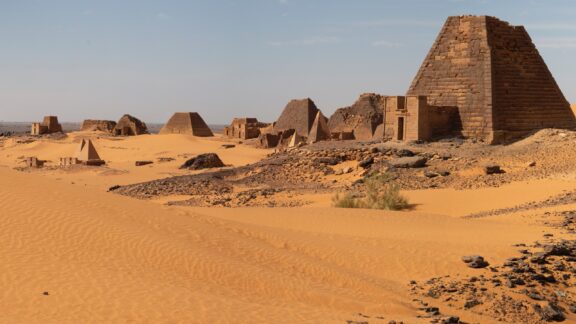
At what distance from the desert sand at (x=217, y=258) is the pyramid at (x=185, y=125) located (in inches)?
1378

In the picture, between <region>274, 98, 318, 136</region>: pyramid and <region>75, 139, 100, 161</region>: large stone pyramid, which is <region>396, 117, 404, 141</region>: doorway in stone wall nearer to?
<region>75, 139, 100, 161</region>: large stone pyramid

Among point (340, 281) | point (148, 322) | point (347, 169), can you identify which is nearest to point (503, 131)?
point (347, 169)

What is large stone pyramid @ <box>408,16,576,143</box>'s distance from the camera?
22250mm

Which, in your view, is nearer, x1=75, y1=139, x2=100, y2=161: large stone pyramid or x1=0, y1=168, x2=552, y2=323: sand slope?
x1=0, y1=168, x2=552, y2=323: sand slope

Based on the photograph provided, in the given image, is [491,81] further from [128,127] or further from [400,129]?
[128,127]

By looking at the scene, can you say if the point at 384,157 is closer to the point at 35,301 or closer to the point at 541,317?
the point at 541,317

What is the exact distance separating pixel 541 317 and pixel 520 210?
23.2ft

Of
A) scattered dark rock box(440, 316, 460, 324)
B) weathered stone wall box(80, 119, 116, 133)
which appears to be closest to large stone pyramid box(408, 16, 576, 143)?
scattered dark rock box(440, 316, 460, 324)

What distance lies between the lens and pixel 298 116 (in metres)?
43.4

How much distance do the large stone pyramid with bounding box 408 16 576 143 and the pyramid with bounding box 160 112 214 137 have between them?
91.6ft

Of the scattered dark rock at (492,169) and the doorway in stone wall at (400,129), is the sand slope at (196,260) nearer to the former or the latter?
the scattered dark rock at (492,169)

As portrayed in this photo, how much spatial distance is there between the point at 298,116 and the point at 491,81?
2239cm

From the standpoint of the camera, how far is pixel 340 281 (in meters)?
8.55

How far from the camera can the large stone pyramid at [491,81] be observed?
22.2m
